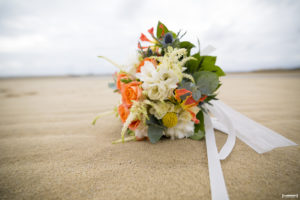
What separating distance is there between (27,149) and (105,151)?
2.07 ft

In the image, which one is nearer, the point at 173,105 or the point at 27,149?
the point at 173,105

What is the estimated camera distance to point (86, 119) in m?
1.77

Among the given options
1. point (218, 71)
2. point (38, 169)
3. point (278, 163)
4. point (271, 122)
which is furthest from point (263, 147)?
point (38, 169)

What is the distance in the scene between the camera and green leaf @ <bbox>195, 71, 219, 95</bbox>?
2.87ft

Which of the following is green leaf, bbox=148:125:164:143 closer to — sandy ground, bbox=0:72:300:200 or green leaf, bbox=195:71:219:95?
sandy ground, bbox=0:72:300:200

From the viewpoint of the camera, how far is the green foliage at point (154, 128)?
0.92 meters

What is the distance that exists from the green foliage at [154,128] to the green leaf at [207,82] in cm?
36

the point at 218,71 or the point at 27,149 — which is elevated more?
the point at 218,71

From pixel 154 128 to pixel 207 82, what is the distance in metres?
0.46

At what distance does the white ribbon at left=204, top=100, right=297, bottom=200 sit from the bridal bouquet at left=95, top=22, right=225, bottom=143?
14cm

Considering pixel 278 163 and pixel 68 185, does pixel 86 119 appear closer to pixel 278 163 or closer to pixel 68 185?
pixel 68 185

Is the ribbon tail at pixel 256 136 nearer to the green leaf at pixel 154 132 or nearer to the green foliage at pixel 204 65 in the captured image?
the green foliage at pixel 204 65

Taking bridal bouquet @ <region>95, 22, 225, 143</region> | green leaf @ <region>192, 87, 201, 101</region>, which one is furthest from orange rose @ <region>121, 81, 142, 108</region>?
green leaf @ <region>192, 87, 201, 101</region>

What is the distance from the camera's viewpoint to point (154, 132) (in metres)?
0.93
